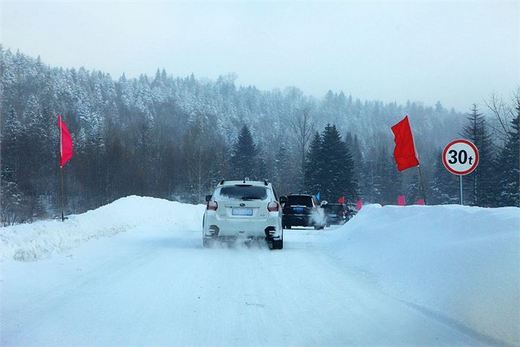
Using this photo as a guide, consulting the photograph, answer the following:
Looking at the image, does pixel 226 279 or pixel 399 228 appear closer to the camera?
pixel 226 279

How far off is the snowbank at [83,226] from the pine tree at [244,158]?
4329 cm

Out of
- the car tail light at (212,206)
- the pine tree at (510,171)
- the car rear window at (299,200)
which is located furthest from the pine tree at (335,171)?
the car tail light at (212,206)

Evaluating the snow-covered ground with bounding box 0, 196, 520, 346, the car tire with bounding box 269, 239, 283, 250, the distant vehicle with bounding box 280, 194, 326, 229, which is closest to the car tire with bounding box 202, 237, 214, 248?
the snow-covered ground with bounding box 0, 196, 520, 346

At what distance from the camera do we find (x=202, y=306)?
730 centimetres

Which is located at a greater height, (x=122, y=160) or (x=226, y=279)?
(x=122, y=160)

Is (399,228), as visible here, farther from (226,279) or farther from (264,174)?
(264,174)

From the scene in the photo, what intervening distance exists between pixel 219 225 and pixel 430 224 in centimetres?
536

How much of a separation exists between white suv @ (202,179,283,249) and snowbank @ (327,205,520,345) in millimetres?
2031

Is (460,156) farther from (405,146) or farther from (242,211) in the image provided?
(405,146)

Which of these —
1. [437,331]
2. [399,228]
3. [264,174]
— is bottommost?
[437,331]

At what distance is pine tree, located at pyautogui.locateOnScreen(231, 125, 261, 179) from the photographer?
259 feet

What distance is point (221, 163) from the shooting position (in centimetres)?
7544

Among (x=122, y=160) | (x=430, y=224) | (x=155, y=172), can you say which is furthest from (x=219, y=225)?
(x=155, y=172)

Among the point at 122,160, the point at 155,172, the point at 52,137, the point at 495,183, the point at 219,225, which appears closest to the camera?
the point at 219,225
